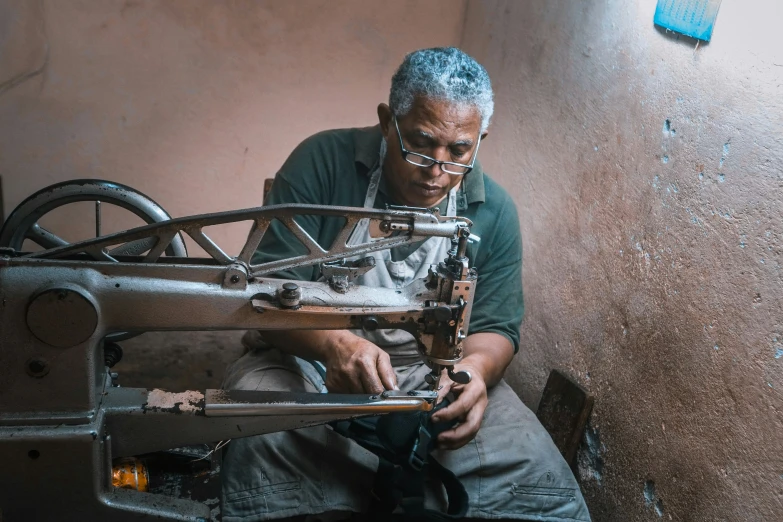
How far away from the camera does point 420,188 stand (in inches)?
67.3

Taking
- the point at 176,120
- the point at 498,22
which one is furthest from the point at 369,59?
the point at 176,120

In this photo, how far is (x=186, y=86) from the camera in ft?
9.97

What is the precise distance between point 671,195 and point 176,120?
2118 millimetres

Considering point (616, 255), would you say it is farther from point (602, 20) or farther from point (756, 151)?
point (602, 20)

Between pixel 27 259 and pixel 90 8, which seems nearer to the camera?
pixel 27 259

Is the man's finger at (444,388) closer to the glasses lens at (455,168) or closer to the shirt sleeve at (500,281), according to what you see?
the shirt sleeve at (500,281)

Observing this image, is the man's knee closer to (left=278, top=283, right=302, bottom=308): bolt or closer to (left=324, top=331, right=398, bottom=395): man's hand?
(left=324, top=331, right=398, bottom=395): man's hand

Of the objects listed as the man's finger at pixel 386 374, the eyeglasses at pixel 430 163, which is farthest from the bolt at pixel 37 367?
the eyeglasses at pixel 430 163

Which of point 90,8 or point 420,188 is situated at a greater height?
point 90,8

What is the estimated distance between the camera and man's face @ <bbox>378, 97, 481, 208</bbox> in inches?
64.1

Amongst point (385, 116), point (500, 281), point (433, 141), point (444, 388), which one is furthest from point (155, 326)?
point (500, 281)

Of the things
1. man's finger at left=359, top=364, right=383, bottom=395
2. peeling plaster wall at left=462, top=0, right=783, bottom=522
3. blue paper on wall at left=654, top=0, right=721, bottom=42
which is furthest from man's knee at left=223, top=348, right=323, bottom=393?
blue paper on wall at left=654, top=0, right=721, bottom=42

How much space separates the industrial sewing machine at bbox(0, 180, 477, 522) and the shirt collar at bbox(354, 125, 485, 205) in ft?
1.96

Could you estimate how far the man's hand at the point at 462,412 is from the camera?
1.51 m
